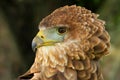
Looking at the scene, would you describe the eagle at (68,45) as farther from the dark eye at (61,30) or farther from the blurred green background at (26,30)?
the blurred green background at (26,30)

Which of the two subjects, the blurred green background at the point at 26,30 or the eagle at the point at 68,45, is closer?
the eagle at the point at 68,45

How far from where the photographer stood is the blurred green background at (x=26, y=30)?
10.7m

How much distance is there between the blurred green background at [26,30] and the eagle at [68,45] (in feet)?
18.0

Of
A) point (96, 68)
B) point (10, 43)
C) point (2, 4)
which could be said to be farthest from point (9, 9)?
point (96, 68)

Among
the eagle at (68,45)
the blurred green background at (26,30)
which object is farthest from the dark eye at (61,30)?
the blurred green background at (26,30)

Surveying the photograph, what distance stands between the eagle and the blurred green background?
18.0 feet

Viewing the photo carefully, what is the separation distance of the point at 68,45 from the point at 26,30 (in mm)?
7510

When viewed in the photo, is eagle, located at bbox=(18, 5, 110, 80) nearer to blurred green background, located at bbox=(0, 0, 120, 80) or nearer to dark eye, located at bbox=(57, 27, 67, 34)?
dark eye, located at bbox=(57, 27, 67, 34)

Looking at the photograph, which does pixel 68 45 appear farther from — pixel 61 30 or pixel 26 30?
pixel 26 30

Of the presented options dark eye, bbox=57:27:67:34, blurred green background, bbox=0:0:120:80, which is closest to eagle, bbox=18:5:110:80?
dark eye, bbox=57:27:67:34

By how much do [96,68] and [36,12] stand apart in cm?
698

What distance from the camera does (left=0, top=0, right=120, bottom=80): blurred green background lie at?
10.7m

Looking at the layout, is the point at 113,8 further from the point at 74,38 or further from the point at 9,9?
the point at 74,38

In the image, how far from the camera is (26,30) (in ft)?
39.4
